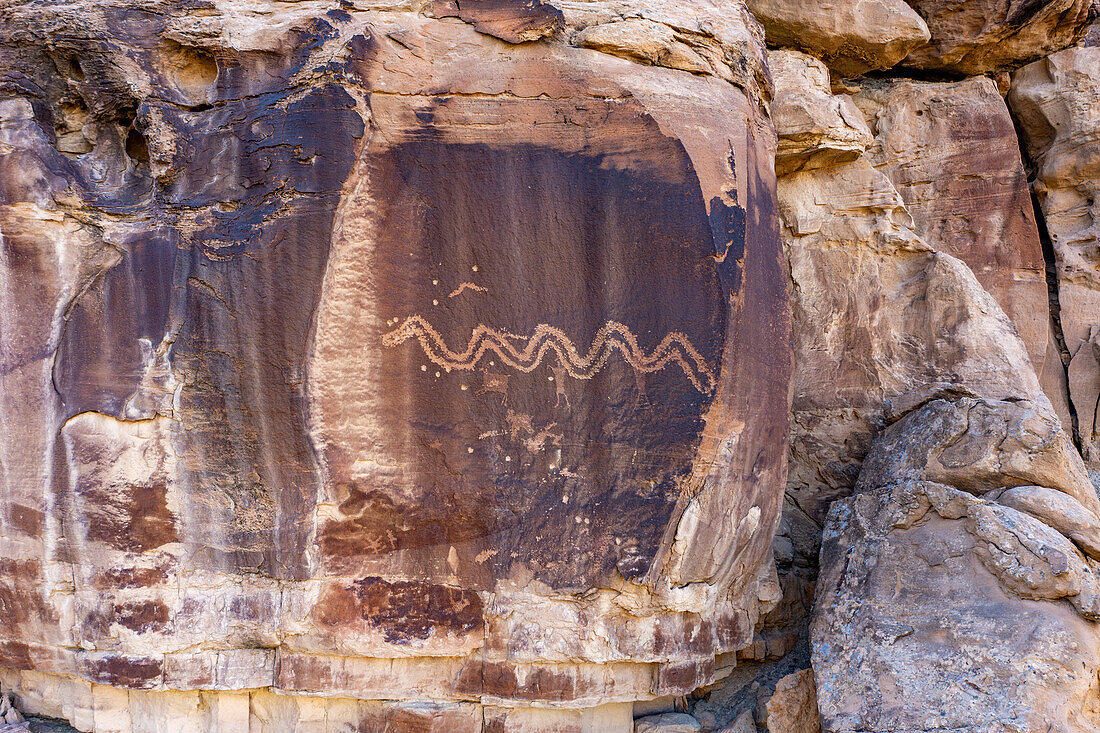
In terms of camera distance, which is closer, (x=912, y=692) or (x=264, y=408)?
(x=912, y=692)

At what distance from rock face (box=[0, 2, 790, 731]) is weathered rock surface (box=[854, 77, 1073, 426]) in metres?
2.18

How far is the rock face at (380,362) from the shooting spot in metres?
3.18

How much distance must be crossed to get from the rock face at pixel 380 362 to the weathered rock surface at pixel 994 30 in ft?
8.21

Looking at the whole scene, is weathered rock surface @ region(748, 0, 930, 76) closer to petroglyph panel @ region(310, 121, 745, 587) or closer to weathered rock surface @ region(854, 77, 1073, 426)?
weathered rock surface @ region(854, 77, 1073, 426)

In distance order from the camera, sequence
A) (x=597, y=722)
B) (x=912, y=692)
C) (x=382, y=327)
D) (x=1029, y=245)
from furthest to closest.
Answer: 1. (x=1029, y=245)
2. (x=597, y=722)
3. (x=382, y=327)
4. (x=912, y=692)

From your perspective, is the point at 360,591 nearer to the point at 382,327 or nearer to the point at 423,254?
the point at 382,327

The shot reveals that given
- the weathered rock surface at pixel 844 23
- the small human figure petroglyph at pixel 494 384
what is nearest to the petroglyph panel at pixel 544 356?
the small human figure petroglyph at pixel 494 384

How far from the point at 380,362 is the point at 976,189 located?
3988mm

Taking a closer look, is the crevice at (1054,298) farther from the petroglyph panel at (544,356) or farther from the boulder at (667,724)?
the boulder at (667,724)

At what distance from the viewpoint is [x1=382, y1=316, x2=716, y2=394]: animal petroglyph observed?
3.21 metres

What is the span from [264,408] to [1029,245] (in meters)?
4.68

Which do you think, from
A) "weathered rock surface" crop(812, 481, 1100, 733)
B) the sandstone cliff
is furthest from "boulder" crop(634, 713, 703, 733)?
"weathered rock surface" crop(812, 481, 1100, 733)

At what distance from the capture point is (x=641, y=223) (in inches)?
127

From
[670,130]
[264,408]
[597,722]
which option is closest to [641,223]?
[670,130]
